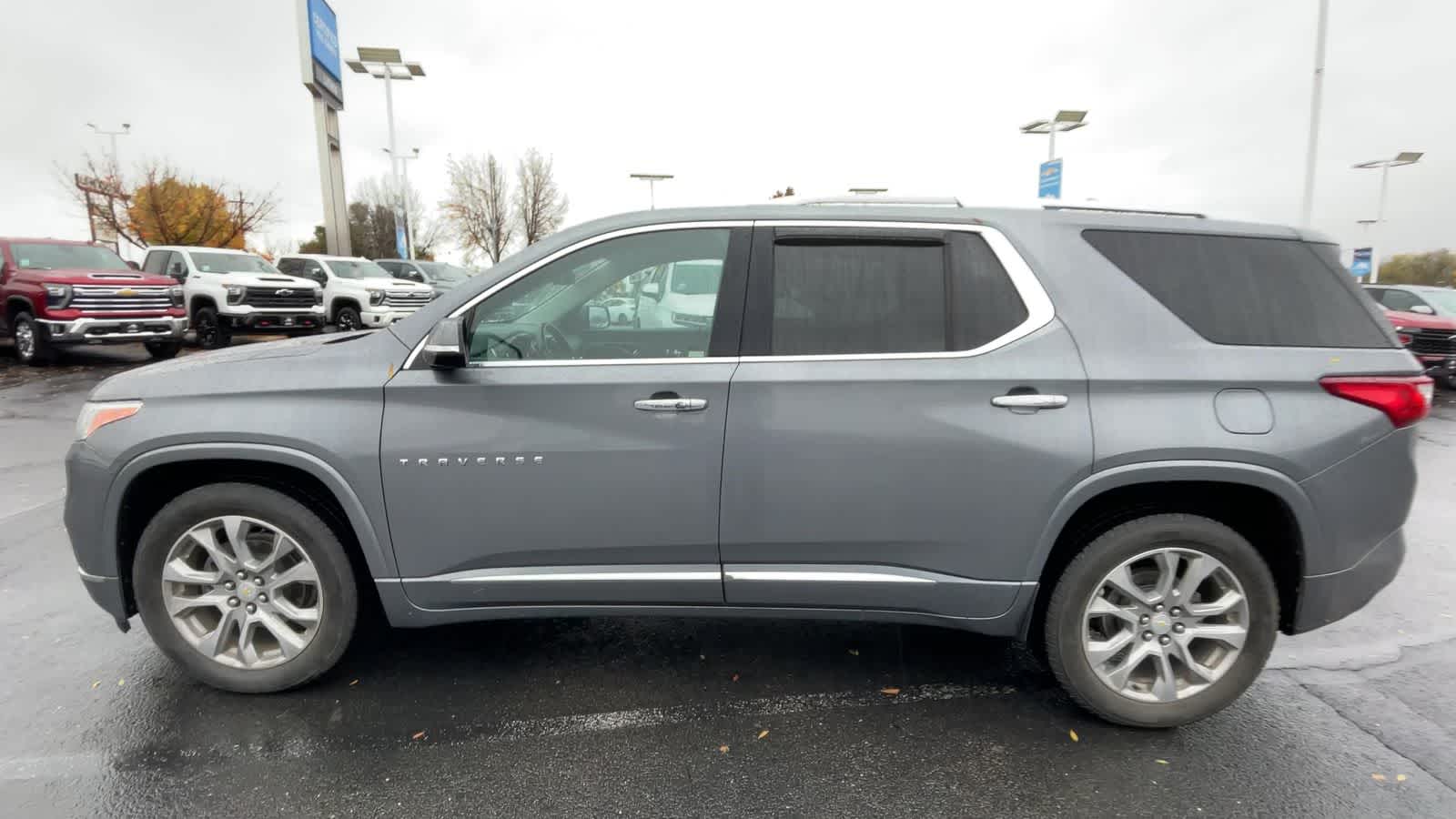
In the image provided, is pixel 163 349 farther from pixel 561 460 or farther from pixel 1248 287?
pixel 1248 287

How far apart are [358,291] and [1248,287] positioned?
60.0 feet

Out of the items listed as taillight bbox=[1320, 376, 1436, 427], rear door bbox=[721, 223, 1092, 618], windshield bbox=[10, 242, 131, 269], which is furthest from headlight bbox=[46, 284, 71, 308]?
taillight bbox=[1320, 376, 1436, 427]

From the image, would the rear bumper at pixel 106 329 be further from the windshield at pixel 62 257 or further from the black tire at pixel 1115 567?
the black tire at pixel 1115 567

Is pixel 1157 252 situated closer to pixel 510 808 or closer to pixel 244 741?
pixel 510 808

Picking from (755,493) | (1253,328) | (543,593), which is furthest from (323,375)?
(1253,328)

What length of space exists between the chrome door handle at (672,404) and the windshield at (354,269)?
1781cm

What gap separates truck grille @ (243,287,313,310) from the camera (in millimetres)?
14906

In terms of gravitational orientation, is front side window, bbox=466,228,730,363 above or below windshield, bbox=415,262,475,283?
below

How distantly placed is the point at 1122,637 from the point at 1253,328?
1167mm

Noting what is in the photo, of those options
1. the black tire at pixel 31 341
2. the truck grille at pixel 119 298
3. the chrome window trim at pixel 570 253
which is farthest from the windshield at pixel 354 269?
the chrome window trim at pixel 570 253

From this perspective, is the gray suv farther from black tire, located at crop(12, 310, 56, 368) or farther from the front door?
black tire, located at crop(12, 310, 56, 368)

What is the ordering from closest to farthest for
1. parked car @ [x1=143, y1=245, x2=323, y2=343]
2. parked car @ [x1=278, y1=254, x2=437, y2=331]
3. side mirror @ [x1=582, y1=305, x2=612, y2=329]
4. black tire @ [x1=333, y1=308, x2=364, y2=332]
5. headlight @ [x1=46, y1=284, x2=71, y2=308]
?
side mirror @ [x1=582, y1=305, x2=612, y2=329]
headlight @ [x1=46, y1=284, x2=71, y2=308]
parked car @ [x1=143, y1=245, x2=323, y2=343]
parked car @ [x1=278, y1=254, x2=437, y2=331]
black tire @ [x1=333, y1=308, x2=364, y2=332]

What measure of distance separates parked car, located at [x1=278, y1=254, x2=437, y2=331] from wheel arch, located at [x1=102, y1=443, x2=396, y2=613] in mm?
15528

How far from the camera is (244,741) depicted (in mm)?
2705
